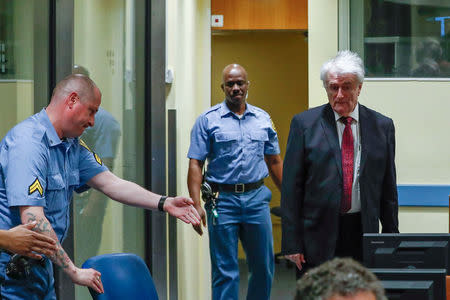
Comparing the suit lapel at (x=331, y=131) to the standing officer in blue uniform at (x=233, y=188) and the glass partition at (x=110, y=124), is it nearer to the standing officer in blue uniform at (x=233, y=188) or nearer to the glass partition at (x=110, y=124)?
the glass partition at (x=110, y=124)

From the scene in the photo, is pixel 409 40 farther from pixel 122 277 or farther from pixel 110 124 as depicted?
pixel 122 277

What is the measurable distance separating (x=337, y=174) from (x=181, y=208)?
0.69 m

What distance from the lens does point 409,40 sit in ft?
18.7

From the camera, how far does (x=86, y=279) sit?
2818mm

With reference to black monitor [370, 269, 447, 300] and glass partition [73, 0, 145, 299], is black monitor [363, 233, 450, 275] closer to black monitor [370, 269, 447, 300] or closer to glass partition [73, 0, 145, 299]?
black monitor [370, 269, 447, 300]

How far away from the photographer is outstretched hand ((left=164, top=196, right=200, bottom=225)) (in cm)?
332

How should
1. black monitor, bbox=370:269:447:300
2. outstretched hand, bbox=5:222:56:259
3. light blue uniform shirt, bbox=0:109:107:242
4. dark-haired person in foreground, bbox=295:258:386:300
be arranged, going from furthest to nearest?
light blue uniform shirt, bbox=0:109:107:242 < outstretched hand, bbox=5:222:56:259 < black monitor, bbox=370:269:447:300 < dark-haired person in foreground, bbox=295:258:386:300

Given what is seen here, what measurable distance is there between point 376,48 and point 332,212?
253 cm

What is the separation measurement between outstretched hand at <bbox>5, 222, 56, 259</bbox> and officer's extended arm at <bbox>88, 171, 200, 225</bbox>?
0.69m

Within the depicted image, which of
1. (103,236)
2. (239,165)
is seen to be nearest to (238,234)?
(239,165)

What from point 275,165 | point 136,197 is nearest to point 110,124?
point 136,197

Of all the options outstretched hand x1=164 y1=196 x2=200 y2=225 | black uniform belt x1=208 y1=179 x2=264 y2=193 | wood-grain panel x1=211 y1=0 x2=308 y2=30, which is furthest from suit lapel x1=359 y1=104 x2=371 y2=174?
wood-grain panel x1=211 y1=0 x2=308 y2=30

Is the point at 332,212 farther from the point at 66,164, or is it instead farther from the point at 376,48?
the point at 376,48

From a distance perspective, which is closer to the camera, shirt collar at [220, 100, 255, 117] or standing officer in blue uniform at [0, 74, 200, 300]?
standing officer in blue uniform at [0, 74, 200, 300]
